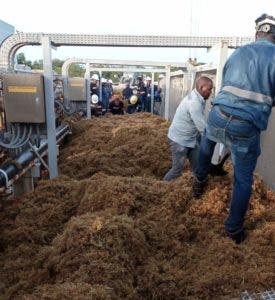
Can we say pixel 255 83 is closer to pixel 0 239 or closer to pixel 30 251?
pixel 30 251

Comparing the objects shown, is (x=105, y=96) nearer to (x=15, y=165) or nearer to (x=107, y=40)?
(x=107, y=40)

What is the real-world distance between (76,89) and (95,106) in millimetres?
3240

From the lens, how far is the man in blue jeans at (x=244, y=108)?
10.0 feet

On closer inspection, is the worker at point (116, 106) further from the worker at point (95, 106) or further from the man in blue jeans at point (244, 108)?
the man in blue jeans at point (244, 108)

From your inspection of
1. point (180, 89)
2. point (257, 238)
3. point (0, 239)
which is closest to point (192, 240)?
point (257, 238)

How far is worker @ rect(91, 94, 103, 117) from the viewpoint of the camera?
14.8 m

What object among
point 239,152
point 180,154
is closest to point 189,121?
point 180,154

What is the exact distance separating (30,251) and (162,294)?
4.20ft

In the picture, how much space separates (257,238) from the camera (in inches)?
127

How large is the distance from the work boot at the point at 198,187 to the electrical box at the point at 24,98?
2.22 meters

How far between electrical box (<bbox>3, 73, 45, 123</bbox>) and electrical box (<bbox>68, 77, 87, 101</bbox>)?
6.98m

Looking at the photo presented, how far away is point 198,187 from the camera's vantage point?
12.3ft

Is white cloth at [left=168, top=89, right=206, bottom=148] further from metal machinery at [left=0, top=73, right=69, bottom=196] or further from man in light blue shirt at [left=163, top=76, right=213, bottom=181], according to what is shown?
metal machinery at [left=0, top=73, right=69, bottom=196]

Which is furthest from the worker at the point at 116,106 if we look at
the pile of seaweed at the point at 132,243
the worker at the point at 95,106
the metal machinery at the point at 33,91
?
the pile of seaweed at the point at 132,243
